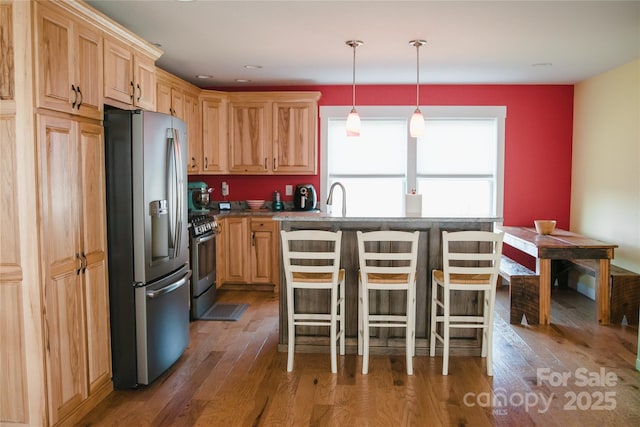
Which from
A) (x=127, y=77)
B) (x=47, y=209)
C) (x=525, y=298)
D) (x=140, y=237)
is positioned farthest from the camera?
(x=525, y=298)

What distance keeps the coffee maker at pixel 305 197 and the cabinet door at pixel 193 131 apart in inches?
48.8

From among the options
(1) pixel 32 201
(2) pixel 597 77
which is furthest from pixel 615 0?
(1) pixel 32 201

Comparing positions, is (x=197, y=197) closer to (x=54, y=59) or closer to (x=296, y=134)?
(x=296, y=134)

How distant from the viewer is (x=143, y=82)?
374 centimetres

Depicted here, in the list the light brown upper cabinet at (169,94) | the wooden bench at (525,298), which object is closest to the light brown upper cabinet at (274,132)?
the light brown upper cabinet at (169,94)

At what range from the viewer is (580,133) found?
612 centimetres

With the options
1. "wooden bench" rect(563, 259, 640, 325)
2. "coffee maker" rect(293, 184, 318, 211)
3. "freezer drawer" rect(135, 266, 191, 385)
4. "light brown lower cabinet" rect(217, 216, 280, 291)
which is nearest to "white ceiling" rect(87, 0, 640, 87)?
"coffee maker" rect(293, 184, 318, 211)

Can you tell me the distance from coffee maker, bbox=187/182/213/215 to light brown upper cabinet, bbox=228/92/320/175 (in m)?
0.63

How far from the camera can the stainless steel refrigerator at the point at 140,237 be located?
125 inches

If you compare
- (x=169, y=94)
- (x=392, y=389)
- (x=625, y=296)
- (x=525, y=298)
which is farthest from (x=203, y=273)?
(x=625, y=296)

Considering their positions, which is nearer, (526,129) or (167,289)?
(167,289)

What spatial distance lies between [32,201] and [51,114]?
463 mm

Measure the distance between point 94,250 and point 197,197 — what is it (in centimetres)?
270

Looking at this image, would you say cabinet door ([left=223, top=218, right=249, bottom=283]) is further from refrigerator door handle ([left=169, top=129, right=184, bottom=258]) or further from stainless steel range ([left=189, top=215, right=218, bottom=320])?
refrigerator door handle ([left=169, top=129, right=184, bottom=258])
